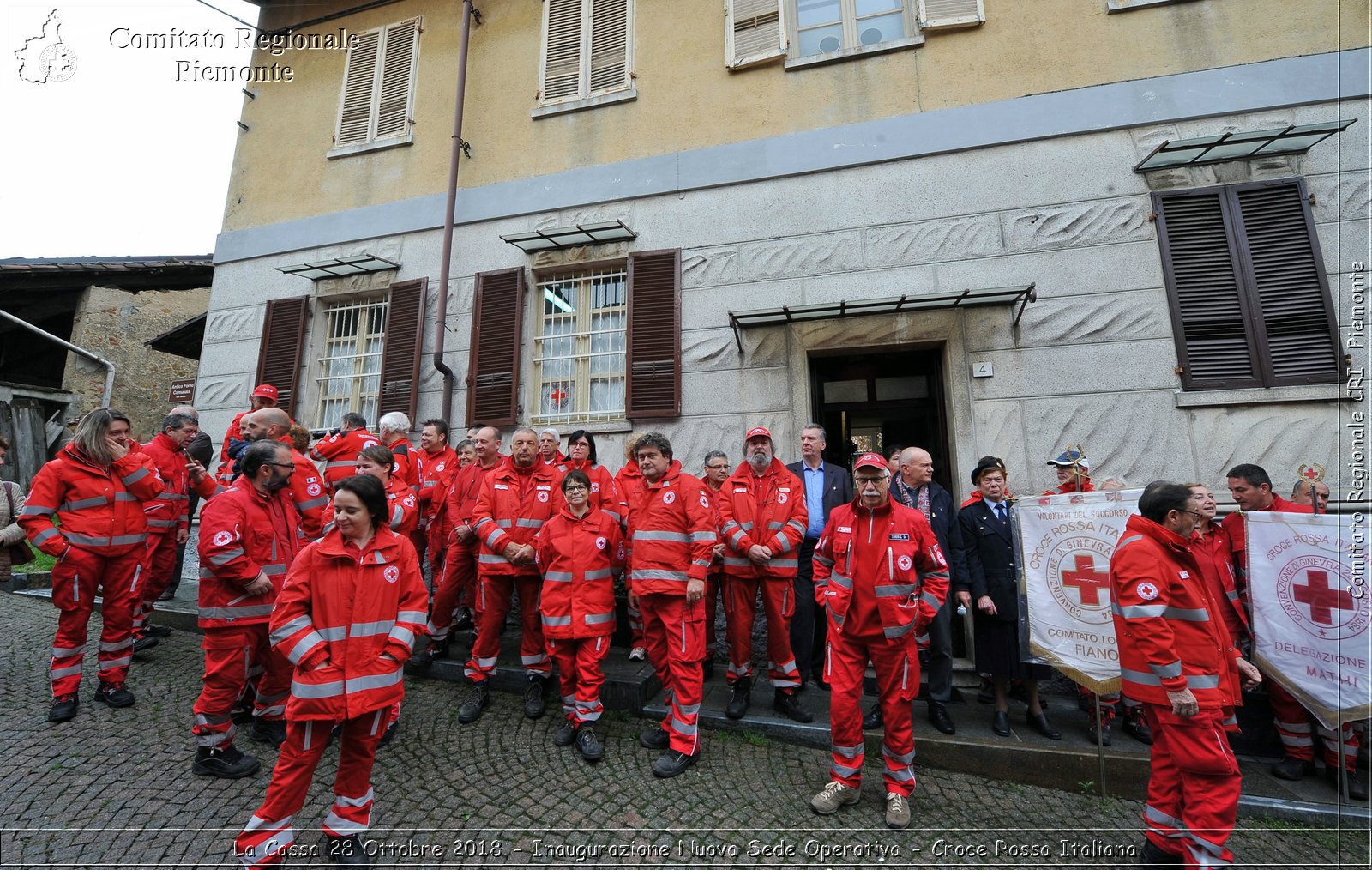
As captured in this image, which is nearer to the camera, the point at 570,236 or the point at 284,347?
the point at 570,236

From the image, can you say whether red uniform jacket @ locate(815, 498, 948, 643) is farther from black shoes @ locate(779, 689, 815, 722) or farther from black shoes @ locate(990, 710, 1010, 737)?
black shoes @ locate(990, 710, 1010, 737)

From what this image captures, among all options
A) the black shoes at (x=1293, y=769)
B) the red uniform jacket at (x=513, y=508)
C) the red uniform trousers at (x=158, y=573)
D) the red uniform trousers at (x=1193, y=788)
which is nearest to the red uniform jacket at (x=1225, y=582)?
the black shoes at (x=1293, y=769)

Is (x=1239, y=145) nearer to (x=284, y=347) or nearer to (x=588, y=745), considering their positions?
(x=588, y=745)

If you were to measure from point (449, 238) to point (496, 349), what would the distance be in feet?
5.65

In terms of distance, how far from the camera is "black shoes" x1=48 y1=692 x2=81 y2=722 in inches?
152

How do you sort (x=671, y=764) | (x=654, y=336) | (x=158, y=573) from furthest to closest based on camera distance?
(x=654, y=336)
(x=158, y=573)
(x=671, y=764)

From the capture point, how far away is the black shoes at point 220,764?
10.9 ft

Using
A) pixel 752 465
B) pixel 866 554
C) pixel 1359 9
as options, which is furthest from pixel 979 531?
pixel 1359 9

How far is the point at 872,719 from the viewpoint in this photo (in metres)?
4.21

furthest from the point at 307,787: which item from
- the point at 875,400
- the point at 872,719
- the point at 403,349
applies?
the point at 403,349

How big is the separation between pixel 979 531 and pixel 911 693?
168cm

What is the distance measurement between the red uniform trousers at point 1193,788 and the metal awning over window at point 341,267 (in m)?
9.14

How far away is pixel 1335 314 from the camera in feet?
17.2

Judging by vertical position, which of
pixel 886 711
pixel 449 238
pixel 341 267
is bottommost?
pixel 886 711
